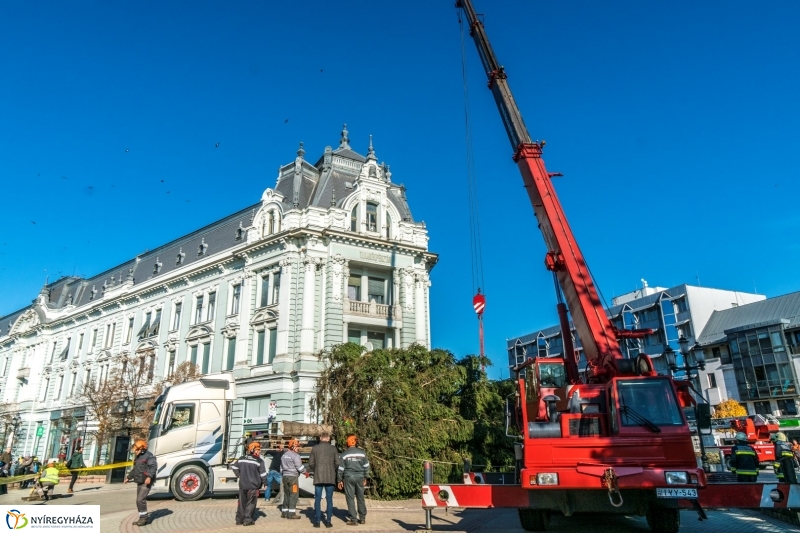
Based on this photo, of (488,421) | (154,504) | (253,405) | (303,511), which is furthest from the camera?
(253,405)

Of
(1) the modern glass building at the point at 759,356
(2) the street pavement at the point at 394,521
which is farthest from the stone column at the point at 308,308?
(1) the modern glass building at the point at 759,356

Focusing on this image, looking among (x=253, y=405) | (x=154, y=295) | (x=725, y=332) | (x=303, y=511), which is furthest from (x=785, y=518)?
(x=725, y=332)

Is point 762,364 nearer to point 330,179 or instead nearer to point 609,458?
point 330,179

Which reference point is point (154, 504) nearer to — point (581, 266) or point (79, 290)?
point (581, 266)

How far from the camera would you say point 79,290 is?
57125 millimetres

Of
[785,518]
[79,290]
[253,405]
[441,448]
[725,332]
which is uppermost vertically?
[79,290]

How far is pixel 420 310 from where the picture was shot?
3409 centimetres

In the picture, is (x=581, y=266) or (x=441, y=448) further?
(x=441, y=448)

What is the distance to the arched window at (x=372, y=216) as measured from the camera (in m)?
34.6

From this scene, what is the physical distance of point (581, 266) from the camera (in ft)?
42.2

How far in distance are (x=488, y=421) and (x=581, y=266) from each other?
330 inches

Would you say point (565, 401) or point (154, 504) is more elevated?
point (565, 401)

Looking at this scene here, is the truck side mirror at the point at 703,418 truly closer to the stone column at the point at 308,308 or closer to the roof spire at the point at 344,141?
the stone column at the point at 308,308

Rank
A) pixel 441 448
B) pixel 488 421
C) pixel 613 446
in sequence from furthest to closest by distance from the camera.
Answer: pixel 488 421
pixel 441 448
pixel 613 446
